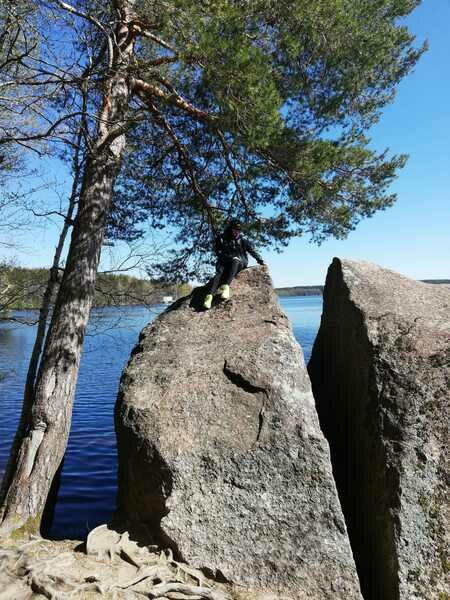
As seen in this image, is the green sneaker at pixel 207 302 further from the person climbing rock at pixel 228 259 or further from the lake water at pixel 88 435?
the lake water at pixel 88 435

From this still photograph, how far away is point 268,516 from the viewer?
4.58 metres

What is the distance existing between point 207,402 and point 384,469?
6.62 feet

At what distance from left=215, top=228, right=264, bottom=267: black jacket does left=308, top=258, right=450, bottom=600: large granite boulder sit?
4.77ft

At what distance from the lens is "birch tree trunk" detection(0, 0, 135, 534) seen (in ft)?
18.6

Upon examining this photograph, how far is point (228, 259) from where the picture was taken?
709 centimetres

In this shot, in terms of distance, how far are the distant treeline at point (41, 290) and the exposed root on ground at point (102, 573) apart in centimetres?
443

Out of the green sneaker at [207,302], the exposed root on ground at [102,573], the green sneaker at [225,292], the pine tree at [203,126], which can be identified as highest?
the pine tree at [203,126]

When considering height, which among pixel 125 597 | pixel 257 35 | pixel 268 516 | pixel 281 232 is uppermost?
pixel 257 35

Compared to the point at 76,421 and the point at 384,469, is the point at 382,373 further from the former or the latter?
the point at 76,421

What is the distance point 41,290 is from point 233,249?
3948 millimetres

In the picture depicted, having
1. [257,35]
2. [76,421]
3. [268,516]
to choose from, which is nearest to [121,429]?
[268,516]

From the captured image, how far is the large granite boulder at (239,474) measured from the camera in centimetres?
448

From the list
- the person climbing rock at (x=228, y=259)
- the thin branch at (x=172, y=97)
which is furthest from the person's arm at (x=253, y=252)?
the thin branch at (x=172, y=97)

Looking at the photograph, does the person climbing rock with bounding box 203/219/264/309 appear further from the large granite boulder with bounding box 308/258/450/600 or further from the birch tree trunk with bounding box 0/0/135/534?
the birch tree trunk with bounding box 0/0/135/534
